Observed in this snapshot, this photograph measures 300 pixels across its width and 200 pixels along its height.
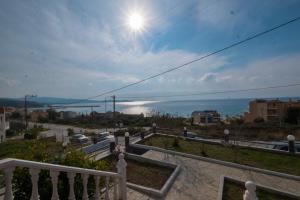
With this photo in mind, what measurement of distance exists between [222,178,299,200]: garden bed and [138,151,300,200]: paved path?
292mm

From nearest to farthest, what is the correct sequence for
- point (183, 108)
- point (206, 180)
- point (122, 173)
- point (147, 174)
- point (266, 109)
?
point (122, 173), point (206, 180), point (147, 174), point (266, 109), point (183, 108)

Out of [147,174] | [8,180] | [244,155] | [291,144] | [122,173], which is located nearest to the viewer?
[8,180]

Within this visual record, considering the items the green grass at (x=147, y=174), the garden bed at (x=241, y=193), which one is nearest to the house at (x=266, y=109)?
the green grass at (x=147, y=174)

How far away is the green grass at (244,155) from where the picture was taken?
27.0 ft

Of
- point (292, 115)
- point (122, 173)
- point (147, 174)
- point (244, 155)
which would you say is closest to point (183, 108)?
point (292, 115)

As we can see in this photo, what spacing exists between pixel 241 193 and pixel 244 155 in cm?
427

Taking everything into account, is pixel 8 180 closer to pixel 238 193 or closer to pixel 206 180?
pixel 238 193

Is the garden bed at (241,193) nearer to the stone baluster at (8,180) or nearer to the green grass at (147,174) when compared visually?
the green grass at (147,174)

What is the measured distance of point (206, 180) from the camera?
689 centimetres

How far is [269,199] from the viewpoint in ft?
18.5

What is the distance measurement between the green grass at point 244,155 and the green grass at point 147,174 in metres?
2.86

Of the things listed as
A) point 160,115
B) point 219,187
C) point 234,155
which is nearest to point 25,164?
point 219,187

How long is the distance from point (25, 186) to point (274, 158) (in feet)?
32.1

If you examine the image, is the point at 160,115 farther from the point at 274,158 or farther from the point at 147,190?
the point at 147,190
